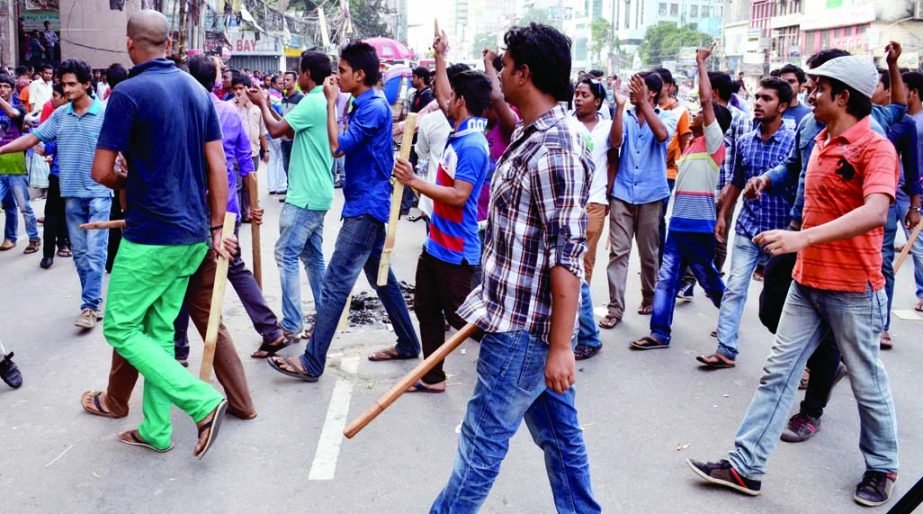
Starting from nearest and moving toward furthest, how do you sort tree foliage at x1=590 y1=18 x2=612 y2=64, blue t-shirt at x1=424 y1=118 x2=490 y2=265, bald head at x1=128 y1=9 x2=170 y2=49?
bald head at x1=128 y1=9 x2=170 y2=49 → blue t-shirt at x1=424 y1=118 x2=490 y2=265 → tree foliage at x1=590 y1=18 x2=612 y2=64

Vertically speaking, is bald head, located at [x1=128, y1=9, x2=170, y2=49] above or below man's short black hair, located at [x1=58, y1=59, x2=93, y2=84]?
above

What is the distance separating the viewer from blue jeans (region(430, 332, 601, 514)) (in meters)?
2.86

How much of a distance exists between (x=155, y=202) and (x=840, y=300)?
3.07 meters

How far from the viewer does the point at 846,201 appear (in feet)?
12.4

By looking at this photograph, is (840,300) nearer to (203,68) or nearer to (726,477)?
(726,477)

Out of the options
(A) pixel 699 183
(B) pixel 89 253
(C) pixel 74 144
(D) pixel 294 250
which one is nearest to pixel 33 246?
(C) pixel 74 144

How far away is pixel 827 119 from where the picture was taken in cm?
385

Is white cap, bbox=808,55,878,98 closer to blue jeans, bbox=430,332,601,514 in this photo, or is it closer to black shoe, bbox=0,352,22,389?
blue jeans, bbox=430,332,601,514

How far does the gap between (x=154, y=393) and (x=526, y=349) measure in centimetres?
217

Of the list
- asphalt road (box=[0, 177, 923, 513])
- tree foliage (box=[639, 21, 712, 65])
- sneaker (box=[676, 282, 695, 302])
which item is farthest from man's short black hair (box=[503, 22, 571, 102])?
tree foliage (box=[639, 21, 712, 65])

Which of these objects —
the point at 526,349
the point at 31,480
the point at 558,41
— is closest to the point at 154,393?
the point at 31,480

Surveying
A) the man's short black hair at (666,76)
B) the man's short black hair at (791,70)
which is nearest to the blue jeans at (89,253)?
the man's short black hair at (666,76)

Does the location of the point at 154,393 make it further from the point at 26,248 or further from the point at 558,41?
the point at 26,248

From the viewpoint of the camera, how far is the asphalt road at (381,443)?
3.85 m
